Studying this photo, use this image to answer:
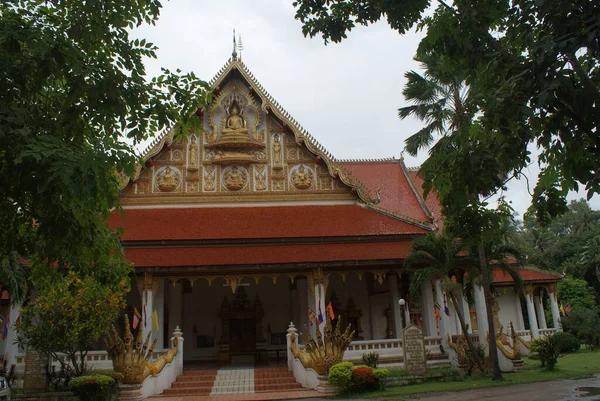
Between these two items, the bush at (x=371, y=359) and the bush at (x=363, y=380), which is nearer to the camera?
the bush at (x=363, y=380)

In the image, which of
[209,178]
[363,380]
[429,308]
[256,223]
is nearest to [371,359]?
[363,380]

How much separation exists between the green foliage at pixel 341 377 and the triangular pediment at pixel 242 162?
859 cm

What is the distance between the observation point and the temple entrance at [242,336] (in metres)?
20.4

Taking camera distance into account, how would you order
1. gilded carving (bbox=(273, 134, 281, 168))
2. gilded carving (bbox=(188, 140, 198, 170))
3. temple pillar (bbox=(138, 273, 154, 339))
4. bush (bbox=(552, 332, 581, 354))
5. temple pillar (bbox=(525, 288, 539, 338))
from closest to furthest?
temple pillar (bbox=(138, 273, 154, 339)), gilded carving (bbox=(188, 140, 198, 170)), gilded carving (bbox=(273, 134, 281, 168)), bush (bbox=(552, 332, 581, 354)), temple pillar (bbox=(525, 288, 539, 338))

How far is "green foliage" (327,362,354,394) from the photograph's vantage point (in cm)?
1350

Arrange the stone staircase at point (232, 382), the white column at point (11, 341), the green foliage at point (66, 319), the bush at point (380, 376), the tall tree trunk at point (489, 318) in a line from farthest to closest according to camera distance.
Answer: the white column at point (11, 341)
the stone staircase at point (232, 382)
the tall tree trunk at point (489, 318)
the bush at point (380, 376)
the green foliage at point (66, 319)

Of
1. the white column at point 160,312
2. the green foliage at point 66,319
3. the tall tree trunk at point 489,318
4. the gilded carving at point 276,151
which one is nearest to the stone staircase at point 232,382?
the white column at point 160,312

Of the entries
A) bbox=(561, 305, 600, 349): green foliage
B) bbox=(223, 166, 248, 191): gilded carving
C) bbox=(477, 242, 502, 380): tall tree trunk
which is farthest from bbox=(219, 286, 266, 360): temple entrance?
bbox=(561, 305, 600, 349): green foliage

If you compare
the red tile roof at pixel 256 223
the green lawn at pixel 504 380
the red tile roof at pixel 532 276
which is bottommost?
the green lawn at pixel 504 380

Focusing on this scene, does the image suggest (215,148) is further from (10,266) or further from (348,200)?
(10,266)

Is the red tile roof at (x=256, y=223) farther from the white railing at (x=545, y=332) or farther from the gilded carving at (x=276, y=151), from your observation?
the white railing at (x=545, y=332)

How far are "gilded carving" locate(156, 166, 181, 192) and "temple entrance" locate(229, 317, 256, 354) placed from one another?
18.7 feet

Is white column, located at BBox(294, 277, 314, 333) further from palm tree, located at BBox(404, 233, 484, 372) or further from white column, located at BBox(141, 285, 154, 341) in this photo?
white column, located at BBox(141, 285, 154, 341)

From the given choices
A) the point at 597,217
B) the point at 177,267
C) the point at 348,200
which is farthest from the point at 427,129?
the point at 597,217
